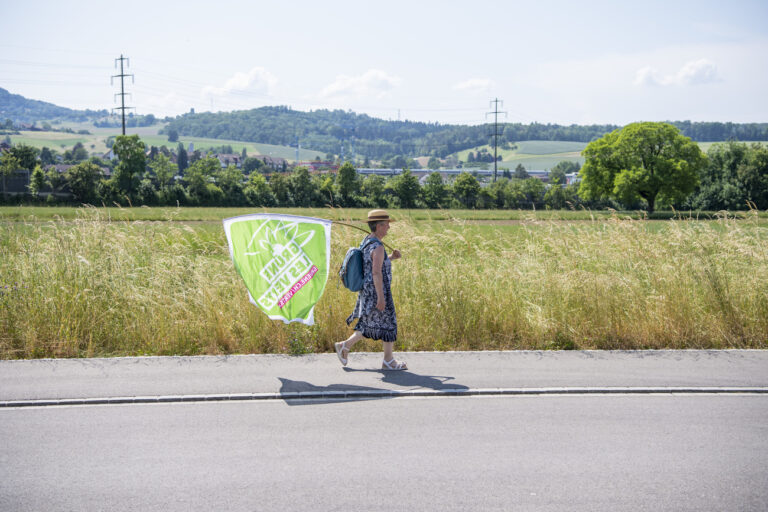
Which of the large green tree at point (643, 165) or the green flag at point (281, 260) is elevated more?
the large green tree at point (643, 165)

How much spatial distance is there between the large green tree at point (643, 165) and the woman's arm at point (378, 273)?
2672 inches

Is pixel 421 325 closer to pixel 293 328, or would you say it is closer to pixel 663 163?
pixel 293 328

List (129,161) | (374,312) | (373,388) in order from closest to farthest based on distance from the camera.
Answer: (373,388)
(374,312)
(129,161)

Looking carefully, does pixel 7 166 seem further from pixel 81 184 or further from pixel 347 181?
pixel 347 181

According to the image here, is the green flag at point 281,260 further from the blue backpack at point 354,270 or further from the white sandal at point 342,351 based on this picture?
the white sandal at point 342,351

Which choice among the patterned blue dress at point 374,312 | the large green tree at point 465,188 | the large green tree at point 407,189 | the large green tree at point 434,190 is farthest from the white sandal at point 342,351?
the large green tree at point 465,188

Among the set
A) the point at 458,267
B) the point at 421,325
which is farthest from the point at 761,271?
the point at 421,325

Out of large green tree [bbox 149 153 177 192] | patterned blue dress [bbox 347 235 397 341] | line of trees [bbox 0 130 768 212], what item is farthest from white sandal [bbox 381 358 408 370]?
large green tree [bbox 149 153 177 192]

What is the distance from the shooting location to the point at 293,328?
820 centimetres

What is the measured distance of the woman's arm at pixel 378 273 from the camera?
6.79 m

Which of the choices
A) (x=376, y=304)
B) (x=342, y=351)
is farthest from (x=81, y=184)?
(x=376, y=304)

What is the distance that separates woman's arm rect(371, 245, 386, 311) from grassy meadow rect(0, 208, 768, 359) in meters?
1.54

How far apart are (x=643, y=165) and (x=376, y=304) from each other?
240ft

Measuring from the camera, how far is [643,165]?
7225 cm
